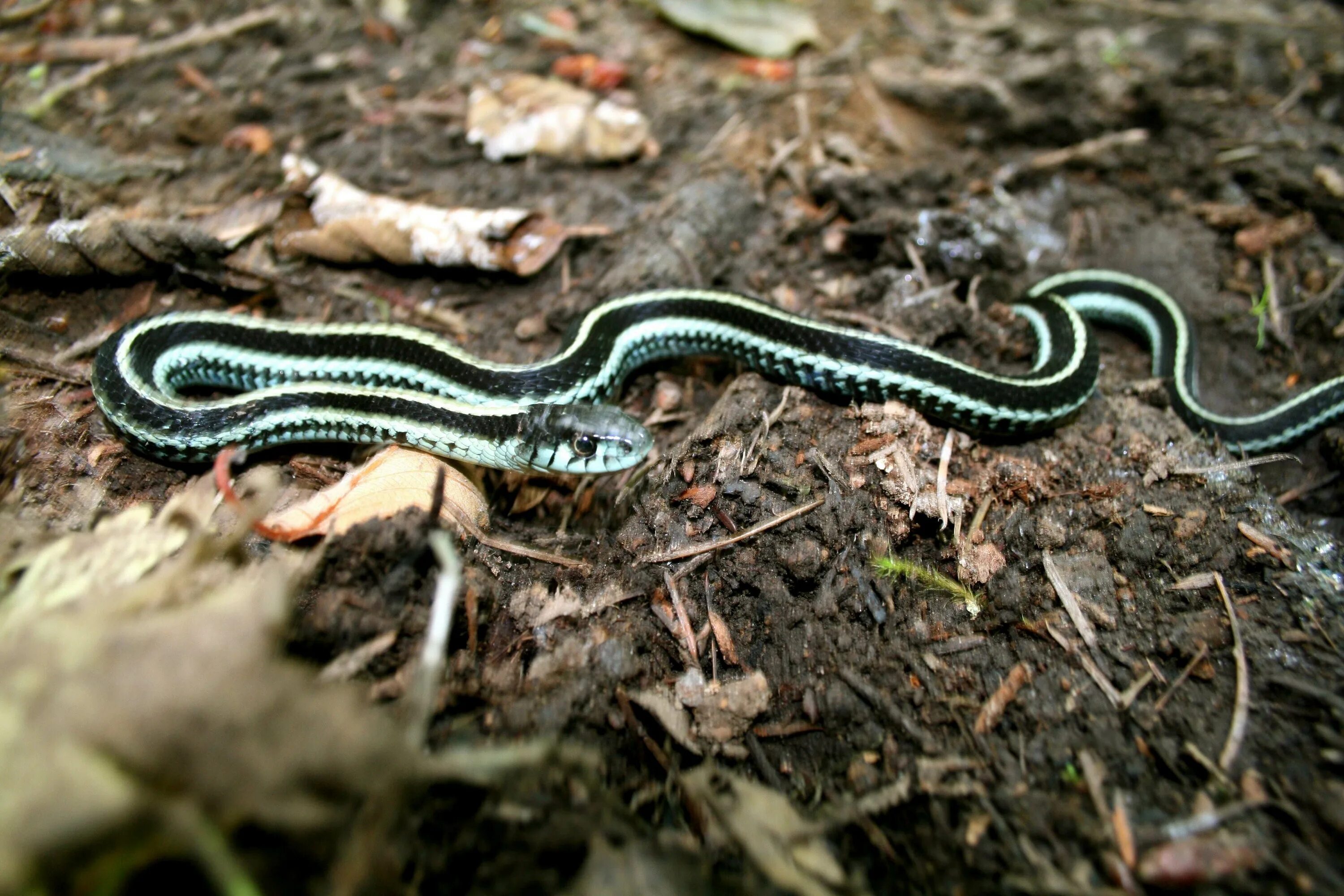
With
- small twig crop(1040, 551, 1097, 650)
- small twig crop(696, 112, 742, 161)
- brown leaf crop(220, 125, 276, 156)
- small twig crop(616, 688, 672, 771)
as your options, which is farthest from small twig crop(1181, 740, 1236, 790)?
brown leaf crop(220, 125, 276, 156)

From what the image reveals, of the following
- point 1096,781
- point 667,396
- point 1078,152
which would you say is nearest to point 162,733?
point 1096,781

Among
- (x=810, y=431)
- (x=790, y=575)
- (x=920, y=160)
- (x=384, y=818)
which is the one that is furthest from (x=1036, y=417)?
(x=384, y=818)

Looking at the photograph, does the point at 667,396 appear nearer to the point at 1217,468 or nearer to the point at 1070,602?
the point at 1070,602

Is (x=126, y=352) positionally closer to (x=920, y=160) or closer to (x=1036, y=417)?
(x=1036, y=417)

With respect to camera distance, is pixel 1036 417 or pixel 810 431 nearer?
pixel 810 431

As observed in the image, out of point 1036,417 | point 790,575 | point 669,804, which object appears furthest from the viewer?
point 1036,417

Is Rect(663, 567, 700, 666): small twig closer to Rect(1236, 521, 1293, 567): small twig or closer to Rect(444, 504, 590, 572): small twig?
Rect(444, 504, 590, 572): small twig

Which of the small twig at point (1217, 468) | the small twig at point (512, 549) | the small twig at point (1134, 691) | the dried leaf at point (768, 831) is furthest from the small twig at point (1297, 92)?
the dried leaf at point (768, 831)
